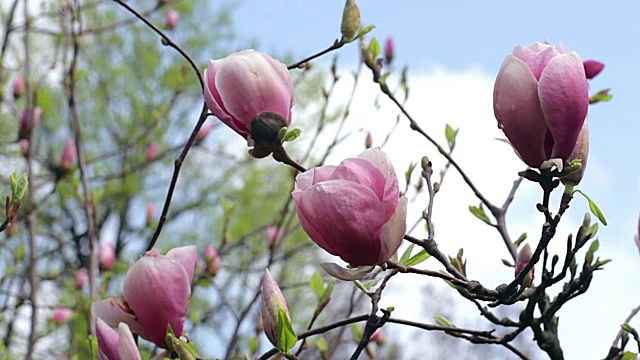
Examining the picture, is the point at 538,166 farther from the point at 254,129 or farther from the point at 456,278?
the point at 254,129

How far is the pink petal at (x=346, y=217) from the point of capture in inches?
20.9

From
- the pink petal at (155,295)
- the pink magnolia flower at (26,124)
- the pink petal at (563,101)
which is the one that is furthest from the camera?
the pink magnolia flower at (26,124)

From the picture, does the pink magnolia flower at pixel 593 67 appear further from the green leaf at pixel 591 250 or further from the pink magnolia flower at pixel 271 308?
the pink magnolia flower at pixel 271 308

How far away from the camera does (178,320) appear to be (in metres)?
0.65

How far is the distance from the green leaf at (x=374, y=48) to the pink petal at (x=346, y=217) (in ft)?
2.30

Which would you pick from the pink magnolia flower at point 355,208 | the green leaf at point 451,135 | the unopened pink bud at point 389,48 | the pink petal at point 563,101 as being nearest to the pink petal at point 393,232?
the pink magnolia flower at point 355,208

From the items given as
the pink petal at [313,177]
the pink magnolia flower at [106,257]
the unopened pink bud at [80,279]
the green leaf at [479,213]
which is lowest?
the pink petal at [313,177]

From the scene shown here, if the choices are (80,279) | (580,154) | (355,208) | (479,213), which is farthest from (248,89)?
(80,279)

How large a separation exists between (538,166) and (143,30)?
8.18 meters

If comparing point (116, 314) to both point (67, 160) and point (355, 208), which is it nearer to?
point (355, 208)

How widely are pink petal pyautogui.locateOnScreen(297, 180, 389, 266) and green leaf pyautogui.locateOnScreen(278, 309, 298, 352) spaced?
0.25ft

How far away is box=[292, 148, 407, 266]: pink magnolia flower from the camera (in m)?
0.53

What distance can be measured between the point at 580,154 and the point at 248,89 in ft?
0.87

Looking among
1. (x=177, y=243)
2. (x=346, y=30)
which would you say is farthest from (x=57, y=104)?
(x=346, y=30)
